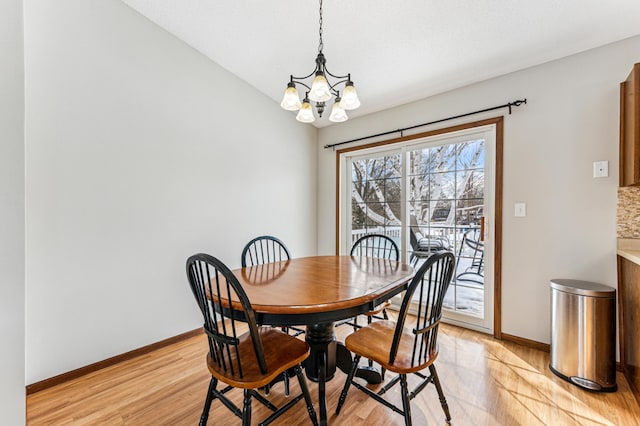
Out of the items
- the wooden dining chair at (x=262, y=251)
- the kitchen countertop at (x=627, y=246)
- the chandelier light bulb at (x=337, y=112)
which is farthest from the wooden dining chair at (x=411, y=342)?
the kitchen countertop at (x=627, y=246)

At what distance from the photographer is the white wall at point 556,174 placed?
2039 mm

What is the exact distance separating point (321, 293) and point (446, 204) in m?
2.04

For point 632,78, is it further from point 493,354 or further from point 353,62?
point 493,354

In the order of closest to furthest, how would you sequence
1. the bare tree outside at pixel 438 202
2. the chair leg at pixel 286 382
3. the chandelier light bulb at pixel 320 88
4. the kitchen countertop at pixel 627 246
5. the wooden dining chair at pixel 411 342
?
the wooden dining chair at pixel 411 342, the chandelier light bulb at pixel 320 88, the chair leg at pixel 286 382, the kitchen countertop at pixel 627 246, the bare tree outside at pixel 438 202

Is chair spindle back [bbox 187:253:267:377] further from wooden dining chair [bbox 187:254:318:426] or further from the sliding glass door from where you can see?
the sliding glass door

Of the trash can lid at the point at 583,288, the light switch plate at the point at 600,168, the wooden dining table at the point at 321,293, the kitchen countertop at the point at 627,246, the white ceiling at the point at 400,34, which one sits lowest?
the trash can lid at the point at 583,288

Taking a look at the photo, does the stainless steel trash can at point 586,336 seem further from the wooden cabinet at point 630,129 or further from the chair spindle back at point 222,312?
the chair spindle back at point 222,312

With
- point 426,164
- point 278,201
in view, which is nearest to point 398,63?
point 426,164

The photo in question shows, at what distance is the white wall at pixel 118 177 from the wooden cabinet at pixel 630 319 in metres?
3.09

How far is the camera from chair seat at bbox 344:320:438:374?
132 cm

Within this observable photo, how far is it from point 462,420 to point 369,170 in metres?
2.68

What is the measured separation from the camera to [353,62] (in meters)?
2.60

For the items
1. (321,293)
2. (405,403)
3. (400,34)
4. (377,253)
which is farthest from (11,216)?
(377,253)

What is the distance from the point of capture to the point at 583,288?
1.88 m
